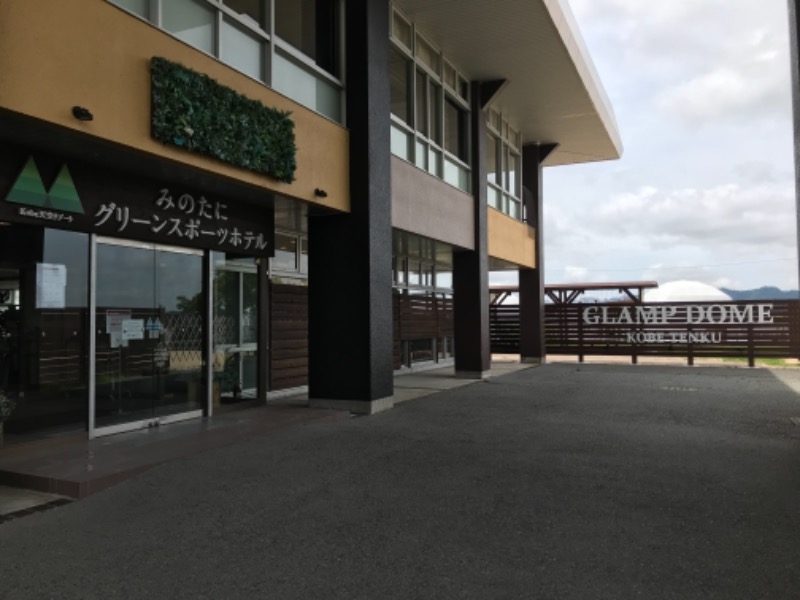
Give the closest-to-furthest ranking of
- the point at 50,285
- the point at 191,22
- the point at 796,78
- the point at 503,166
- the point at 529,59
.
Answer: the point at 796,78, the point at 50,285, the point at 191,22, the point at 529,59, the point at 503,166

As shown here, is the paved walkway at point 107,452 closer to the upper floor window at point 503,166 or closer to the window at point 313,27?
the window at point 313,27

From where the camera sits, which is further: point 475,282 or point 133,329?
point 475,282

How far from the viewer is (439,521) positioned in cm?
413

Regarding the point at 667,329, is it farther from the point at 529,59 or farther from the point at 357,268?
the point at 357,268

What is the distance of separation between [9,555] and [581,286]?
62.7 ft

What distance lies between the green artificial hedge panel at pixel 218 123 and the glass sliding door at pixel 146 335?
5.37ft

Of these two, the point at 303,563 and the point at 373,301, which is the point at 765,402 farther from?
the point at 303,563

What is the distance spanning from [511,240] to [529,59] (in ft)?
16.4

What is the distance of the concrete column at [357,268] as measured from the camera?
340 inches

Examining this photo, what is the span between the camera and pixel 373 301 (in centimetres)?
868

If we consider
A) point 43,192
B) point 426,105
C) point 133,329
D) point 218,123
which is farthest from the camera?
point 426,105

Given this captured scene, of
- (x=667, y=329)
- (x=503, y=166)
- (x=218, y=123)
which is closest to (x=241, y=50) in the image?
(x=218, y=123)

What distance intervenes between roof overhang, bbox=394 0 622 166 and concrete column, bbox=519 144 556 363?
62 cm

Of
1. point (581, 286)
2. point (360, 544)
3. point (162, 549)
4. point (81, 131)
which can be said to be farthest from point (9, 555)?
point (581, 286)
